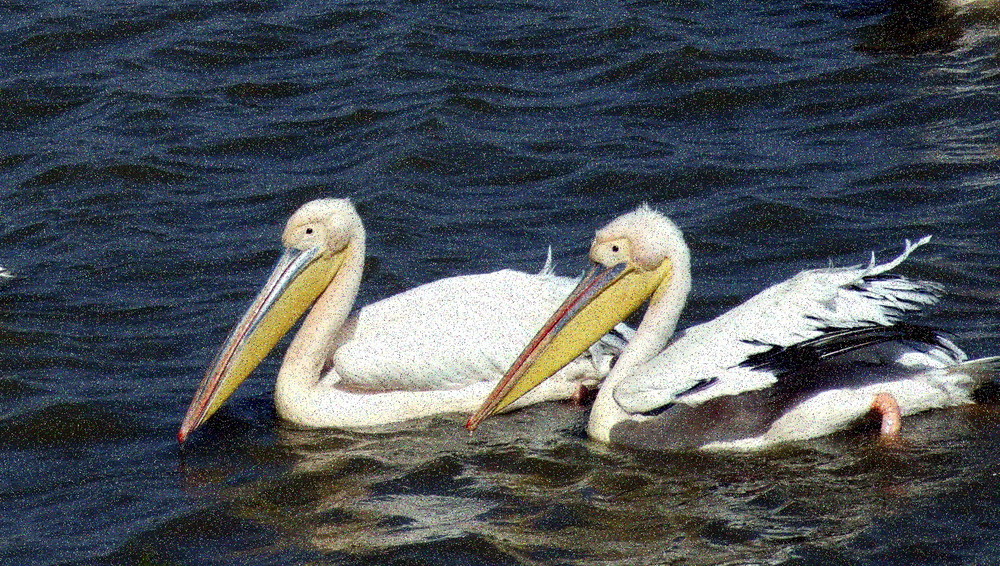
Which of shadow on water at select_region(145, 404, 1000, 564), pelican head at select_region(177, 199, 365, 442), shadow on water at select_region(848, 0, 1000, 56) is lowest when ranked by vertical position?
shadow on water at select_region(145, 404, 1000, 564)

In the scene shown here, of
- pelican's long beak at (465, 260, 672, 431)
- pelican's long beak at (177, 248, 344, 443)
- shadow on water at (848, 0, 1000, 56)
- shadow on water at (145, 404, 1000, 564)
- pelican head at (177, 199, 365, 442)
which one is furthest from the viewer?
shadow on water at (848, 0, 1000, 56)

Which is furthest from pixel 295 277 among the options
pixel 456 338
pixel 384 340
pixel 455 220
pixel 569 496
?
pixel 455 220

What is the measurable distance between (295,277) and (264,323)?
0.21 metres

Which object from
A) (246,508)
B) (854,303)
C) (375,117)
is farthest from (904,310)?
(375,117)

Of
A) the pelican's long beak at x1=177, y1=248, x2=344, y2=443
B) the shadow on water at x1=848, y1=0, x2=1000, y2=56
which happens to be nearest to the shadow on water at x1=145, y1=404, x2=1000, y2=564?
the pelican's long beak at x1=177, y1=248, x2=344, y2=443

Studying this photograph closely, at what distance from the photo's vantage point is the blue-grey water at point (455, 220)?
16.4ft

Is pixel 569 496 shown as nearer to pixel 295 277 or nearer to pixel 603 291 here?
pixel 603 291

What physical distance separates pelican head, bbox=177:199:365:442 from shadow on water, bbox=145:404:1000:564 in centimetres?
35

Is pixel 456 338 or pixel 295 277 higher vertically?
pixel 295 277

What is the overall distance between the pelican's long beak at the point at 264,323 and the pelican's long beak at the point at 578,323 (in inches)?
36.5

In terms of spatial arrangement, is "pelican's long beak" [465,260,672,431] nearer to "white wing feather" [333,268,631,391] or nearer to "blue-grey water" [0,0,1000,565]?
"blue-grey water" [0,0,1000,565]

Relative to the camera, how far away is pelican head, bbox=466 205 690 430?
18.1 feet

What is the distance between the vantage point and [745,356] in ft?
16.9

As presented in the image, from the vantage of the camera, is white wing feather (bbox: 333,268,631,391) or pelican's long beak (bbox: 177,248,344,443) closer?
pelican's long beak (bbox: 177,248,344,443)
